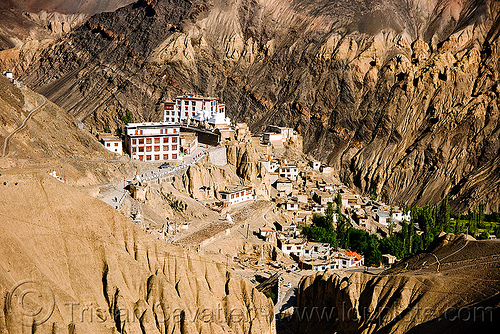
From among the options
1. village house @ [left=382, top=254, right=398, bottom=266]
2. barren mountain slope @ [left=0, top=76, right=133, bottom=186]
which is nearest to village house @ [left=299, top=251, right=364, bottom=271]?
village house @ [left=382, top=254, right=398, bottom=266]

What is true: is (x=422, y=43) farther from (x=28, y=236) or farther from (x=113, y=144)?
(x=28, y=236)

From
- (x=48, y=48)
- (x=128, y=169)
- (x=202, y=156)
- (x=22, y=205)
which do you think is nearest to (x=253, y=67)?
(x=48, y=48)

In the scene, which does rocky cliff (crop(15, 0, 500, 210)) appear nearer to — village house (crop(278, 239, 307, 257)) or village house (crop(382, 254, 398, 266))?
village house (crop(382, 254, 398, 266))

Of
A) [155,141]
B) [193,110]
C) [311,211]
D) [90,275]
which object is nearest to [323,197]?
[311,211]

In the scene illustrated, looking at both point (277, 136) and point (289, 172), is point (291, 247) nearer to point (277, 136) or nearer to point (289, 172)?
point (289, 172)

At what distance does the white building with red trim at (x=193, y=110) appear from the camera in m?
100

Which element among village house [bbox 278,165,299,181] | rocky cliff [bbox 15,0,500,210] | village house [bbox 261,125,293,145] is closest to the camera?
village house [bbox 278,165,299,181]

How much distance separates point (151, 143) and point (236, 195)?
36.3ft

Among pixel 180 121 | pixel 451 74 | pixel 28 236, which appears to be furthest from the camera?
pixel 451 74

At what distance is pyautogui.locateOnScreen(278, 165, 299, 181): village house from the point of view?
95.5 meters

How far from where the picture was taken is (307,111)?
138 metres

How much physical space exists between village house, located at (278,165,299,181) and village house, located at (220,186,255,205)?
43.0 ft

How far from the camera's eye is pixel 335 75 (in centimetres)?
14075

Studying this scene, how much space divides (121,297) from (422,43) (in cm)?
11703
